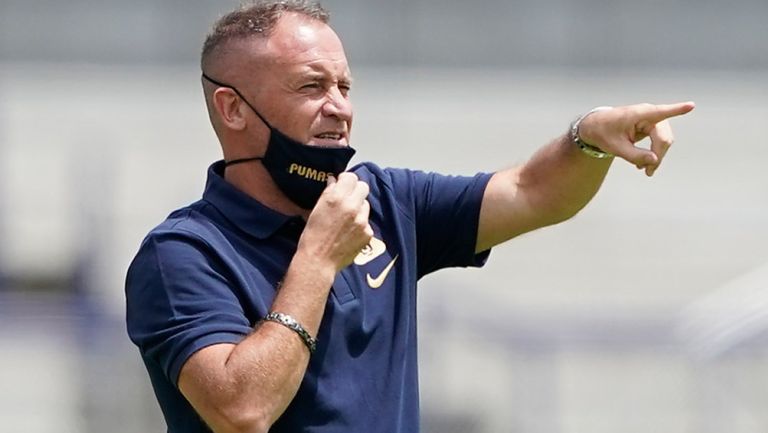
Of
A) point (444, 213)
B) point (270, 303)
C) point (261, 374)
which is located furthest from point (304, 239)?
point (444, 213)

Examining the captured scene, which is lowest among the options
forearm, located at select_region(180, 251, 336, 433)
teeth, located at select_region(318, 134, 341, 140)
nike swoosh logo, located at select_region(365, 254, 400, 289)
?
forearm, located at select_region(180, 251, 336, 433)

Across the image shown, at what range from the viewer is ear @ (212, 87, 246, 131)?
2812mm

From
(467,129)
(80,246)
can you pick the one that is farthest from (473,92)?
(80,246)

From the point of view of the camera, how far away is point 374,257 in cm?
282

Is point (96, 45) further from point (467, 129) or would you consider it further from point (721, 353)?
point (721, 353)

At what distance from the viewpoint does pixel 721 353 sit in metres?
4.51

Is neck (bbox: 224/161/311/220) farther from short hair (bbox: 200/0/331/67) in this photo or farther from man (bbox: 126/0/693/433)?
short hair (bbox: 200/0/331/67)

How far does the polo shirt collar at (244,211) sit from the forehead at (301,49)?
0.26 meters

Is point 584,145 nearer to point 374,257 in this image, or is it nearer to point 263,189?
point 374,257

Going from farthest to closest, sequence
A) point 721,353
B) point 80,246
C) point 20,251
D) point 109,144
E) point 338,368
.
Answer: point 109,144 → point 20,251 → point 80,246 → point 721,353 → point 338,368

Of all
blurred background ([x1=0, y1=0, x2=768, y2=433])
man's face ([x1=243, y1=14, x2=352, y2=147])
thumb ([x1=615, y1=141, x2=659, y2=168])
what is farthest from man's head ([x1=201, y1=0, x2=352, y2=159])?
blurred background ([x1=0, y1=0, x2=768, y2=433])

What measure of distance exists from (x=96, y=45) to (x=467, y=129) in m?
2.12

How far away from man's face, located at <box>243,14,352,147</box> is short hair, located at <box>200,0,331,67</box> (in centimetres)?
3

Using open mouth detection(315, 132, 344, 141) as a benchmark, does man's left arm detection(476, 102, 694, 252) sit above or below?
below
